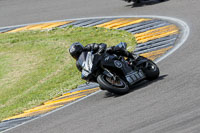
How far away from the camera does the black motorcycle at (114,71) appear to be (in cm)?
1004

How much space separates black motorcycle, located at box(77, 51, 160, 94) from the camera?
10.0m

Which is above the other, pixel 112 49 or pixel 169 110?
pixel 112 49

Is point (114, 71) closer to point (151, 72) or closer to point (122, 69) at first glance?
point (122, 69)

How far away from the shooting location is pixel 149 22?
16.1 meters

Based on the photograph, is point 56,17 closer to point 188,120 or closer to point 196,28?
point 196,28

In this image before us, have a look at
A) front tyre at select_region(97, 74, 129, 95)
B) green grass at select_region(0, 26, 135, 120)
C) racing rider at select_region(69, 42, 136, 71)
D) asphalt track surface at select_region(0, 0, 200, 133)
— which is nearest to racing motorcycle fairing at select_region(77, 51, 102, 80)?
racing rider at select_region(69, 42, 136, 71)

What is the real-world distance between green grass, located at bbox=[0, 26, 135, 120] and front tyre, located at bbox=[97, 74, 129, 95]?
8.15 ft

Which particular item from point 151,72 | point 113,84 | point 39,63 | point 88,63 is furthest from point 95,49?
point 39,63

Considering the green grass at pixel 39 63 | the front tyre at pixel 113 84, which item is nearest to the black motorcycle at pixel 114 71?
the front tyre at pixel 113 84

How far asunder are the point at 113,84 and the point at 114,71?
499 mm

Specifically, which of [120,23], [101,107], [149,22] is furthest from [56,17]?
[101,107]

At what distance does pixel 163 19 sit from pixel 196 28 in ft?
6.41

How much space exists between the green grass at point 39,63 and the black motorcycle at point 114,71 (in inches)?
89.2

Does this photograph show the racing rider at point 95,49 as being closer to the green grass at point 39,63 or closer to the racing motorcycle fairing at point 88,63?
the racing motorcycle fairing at point 88,63
